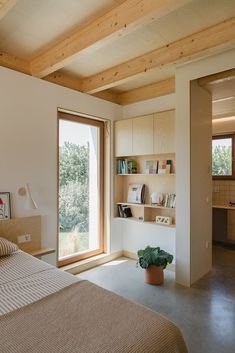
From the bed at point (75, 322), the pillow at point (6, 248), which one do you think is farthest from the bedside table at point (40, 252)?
the bed at point (75, 322)

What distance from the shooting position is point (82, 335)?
114 cm

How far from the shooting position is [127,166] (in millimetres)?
4000

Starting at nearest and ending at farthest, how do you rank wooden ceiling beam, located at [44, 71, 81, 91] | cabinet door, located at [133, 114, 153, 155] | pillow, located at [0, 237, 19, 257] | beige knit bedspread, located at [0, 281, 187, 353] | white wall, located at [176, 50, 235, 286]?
beige knit bedspread, located at [0, 281, 187, 353] < pillow, located at [0, 237, 19, 257] < white wall, located at [176, 50, 235, 286] < wooden ceiling beam, located at [44, 71, 81, 91] < cabinet door, located at [133, 114, 153, 155]

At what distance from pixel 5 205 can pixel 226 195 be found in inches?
162

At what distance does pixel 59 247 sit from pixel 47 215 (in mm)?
569

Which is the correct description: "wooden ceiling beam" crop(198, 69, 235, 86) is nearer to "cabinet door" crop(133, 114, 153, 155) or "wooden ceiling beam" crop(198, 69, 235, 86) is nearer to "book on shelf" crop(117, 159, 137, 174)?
"cabinet door" crop(133, 114, 153, 155)

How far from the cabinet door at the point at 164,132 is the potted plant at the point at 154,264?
4.64 feet

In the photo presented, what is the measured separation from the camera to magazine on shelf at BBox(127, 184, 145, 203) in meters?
3.91

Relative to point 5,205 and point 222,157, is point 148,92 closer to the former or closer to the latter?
point 222,157

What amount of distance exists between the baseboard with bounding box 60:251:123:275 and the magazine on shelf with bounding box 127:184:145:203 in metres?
0.98

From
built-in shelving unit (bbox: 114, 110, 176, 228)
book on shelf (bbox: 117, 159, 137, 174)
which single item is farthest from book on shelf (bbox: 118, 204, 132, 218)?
book on shelf (bbox: 117, 159, 137, 174)

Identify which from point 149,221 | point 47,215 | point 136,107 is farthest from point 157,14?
point 149,221

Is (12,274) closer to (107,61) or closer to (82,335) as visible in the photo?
(82,335)

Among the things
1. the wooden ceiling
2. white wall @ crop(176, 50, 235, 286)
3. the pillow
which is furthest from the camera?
white wall @ crop(176, 50, 235, 286)
